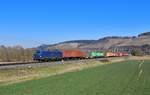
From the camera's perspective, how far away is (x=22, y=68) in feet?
154

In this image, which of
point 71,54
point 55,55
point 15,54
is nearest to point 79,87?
point 55,55

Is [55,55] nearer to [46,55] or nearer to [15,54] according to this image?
[46,55]

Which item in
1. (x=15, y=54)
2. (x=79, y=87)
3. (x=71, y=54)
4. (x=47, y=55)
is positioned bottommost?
(x=79, y=87)

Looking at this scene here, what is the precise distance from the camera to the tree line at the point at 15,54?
292ft

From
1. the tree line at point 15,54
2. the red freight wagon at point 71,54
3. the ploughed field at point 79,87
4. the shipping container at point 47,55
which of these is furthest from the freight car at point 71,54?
the ploughed field at point 79,87

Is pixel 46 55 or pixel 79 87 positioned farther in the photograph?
pixel 46 55

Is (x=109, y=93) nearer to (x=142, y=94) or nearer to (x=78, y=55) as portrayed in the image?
(x=142, y=94)

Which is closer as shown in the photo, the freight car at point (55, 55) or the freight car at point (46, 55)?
the freight car at point (46, 55)

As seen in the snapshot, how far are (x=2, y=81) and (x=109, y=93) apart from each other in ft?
45.3

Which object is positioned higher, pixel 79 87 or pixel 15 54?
pixel 15 54

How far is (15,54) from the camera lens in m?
93.9

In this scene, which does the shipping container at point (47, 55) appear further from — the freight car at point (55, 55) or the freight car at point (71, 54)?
the freight car at point (71, 54)

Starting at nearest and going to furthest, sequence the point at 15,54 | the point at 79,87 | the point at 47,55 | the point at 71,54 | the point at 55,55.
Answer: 1. the point at 79,87
2. the point at 47,55
3. the point at 55,55
4. the point at 15,54
5. the point at 71,54

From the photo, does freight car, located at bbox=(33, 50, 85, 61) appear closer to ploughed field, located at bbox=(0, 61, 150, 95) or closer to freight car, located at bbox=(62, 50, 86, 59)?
freight car, located at bbox=(62, 50, 86, 59)
